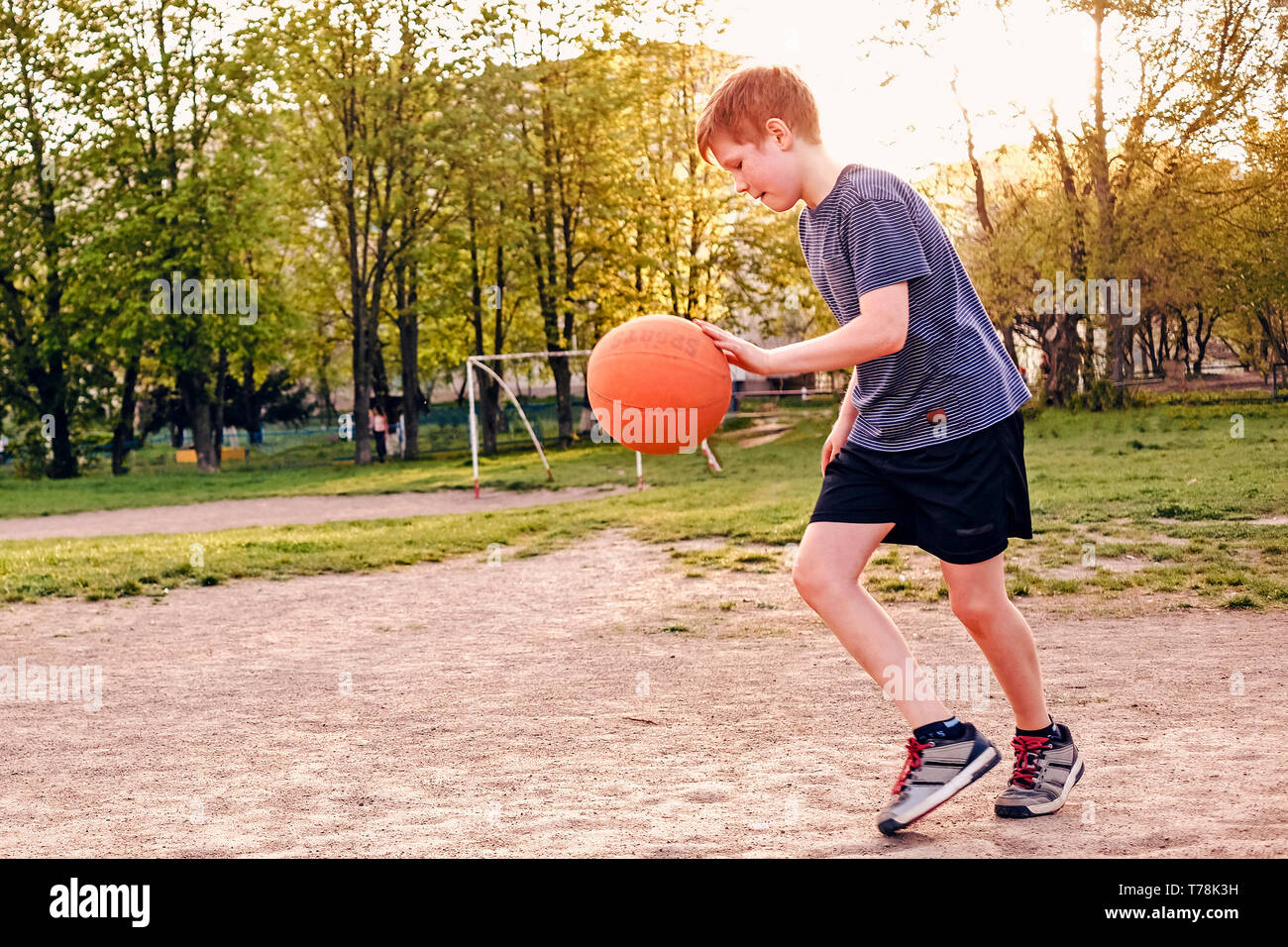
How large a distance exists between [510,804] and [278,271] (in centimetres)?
3916

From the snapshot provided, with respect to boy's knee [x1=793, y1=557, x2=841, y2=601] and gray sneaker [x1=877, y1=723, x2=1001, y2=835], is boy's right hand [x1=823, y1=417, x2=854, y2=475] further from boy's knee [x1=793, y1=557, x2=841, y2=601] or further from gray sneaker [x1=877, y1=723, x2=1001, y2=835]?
gray sneaker [x1=877, y1=723, x2=1001, y2=835]

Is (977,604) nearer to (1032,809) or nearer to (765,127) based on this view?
(1032,809)

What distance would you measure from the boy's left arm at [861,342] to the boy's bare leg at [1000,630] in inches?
27.1

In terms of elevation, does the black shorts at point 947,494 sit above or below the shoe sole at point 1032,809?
above

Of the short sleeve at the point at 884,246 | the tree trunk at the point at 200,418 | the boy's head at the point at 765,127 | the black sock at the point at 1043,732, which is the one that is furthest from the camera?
the tree trunk at the point at 200,418

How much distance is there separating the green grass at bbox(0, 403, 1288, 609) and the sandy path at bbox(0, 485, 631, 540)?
1.17 m

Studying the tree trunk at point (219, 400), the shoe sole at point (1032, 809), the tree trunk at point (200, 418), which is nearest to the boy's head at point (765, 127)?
the shoe sole at point (1032, 809)

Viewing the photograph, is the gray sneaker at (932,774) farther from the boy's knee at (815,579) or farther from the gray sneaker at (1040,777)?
the boy's knee at (815,579)

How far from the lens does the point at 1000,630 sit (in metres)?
3.82

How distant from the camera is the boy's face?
3.74 metres

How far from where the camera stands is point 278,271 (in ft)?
134

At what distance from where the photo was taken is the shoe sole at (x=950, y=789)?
364 centimetres

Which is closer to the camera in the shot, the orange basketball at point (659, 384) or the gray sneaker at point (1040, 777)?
the gray sneaker at point (1040, 777)

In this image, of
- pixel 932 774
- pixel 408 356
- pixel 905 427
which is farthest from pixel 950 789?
pixel 408 356
